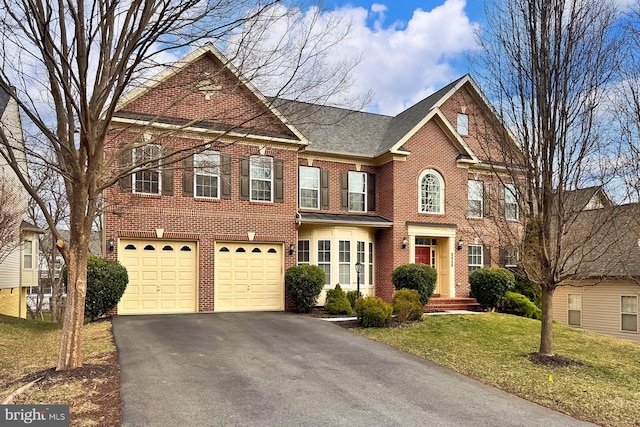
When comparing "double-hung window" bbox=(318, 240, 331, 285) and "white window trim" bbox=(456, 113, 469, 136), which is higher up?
"white window trim" bbox=(456, 113, 469, 136)

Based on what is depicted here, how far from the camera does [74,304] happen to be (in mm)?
8023

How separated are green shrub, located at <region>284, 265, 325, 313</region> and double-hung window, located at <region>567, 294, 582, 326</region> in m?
12.8

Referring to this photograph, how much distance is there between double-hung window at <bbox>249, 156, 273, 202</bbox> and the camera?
651 inches

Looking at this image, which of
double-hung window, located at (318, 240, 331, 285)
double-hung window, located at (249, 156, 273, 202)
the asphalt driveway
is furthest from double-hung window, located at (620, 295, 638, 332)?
double-hung window, located at (249, 156, 273, 202)

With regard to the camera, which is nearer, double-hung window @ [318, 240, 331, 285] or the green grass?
the green grass

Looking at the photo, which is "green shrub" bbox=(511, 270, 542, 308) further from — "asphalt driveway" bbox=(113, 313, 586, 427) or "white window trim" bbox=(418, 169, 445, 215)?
"asphalt driveway" bbox=(113, 313, 586, 427)

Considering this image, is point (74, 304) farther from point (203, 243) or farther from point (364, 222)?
point (364, 222)

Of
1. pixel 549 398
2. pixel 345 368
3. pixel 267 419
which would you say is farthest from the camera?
pixel 345 368

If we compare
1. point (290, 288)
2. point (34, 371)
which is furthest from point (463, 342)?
point (34, 371)

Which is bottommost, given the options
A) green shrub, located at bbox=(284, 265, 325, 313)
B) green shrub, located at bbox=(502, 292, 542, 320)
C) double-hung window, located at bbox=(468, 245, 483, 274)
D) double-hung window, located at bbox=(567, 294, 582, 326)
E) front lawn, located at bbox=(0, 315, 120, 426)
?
double-hung window, located at bbox=(567, 294, 582, 326)

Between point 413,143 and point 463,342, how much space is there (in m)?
9.00

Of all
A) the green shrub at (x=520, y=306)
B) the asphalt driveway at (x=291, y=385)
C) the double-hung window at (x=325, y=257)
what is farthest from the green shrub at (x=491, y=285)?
the asphalt driveway at (x=291, y=385)

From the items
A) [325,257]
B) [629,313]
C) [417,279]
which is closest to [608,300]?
[629,313]

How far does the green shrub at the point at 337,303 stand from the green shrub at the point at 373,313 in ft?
6.74
